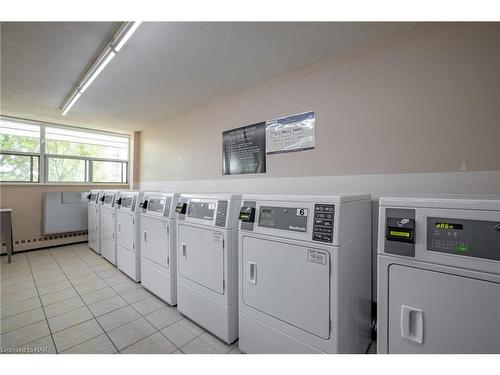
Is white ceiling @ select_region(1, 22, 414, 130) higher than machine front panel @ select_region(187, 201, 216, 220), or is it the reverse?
white ceiling @ select_region(1, 22, 414, 130)

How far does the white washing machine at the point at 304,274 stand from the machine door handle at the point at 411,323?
0.96ft

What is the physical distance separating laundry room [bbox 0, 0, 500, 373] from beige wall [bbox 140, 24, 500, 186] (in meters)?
0.01

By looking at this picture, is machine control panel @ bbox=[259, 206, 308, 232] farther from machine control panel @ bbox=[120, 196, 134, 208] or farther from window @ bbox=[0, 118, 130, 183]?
window @ bbox=[0, 118, 130, 183]

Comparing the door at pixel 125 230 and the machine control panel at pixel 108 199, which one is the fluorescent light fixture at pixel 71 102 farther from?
the door at pixel 125 230

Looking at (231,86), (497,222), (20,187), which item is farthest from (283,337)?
(20,187)

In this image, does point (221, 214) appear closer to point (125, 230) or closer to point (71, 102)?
point (125, 230)

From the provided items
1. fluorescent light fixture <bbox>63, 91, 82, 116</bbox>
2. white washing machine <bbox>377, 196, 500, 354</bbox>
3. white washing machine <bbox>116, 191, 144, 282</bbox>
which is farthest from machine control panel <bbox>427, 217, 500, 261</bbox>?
fluorescent light fixture <bbox>63, 91, 82, 116</bbox>

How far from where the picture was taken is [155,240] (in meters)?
2.56

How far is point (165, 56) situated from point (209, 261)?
78.5 inches

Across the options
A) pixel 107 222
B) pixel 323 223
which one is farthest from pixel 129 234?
pixel 323 223

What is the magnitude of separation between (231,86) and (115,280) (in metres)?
3.01

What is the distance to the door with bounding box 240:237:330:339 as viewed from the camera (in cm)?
130

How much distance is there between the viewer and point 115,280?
3.06 meters

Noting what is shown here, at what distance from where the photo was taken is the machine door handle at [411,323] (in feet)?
3.51
